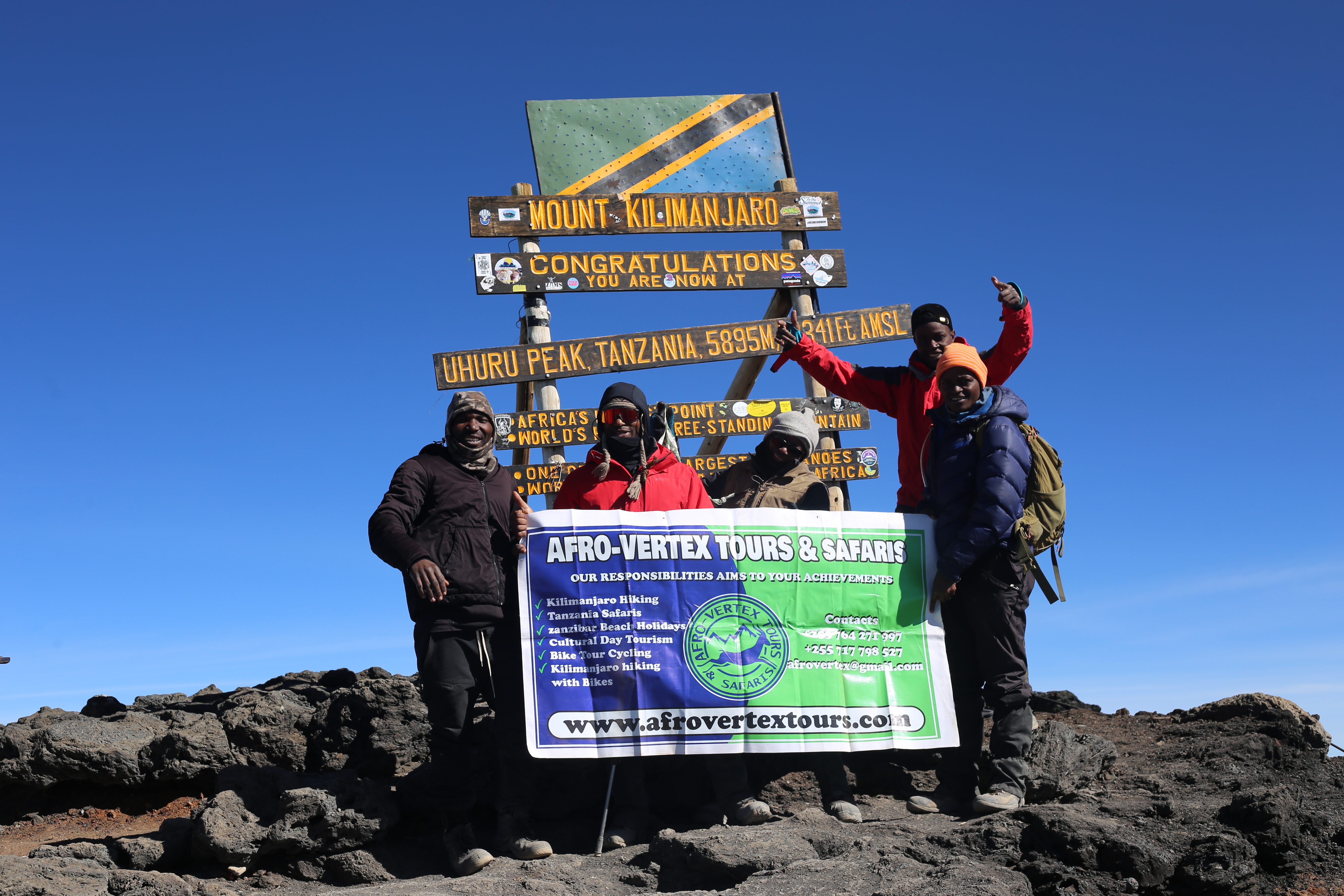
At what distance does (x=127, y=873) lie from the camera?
521 cm

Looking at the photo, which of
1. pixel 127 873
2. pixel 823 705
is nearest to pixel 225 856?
pixel 127 873

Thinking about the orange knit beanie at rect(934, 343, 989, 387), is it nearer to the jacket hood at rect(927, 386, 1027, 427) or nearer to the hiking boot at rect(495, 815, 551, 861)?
the jacket hood at rect(927, 386, 1027, 427)

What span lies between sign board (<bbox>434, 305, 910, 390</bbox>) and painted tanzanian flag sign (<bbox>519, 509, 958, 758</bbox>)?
14.7 feet

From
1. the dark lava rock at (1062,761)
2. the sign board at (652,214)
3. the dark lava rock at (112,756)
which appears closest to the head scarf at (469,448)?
the dark lava rock at (112,756)

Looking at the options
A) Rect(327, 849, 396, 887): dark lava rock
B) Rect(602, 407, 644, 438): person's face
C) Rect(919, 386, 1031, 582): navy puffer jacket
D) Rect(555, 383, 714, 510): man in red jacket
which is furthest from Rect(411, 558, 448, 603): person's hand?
Rect(919, 386, 1031, 582): navy puffer jacket

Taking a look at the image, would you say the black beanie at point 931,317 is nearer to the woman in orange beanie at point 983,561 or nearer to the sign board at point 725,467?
the woman in orange beanie at point 983,561

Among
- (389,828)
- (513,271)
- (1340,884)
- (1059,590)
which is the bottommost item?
(1340,884)

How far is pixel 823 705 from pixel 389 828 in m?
2.42

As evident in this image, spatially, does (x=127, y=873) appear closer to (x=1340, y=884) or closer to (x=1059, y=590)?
(x=1059, y=590)

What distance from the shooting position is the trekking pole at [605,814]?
5.27 m

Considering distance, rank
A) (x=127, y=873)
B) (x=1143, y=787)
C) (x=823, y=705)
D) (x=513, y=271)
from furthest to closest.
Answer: (x=513, y=271), (x=1143, y=787), (x=823, y=705), (x=127, y=873)

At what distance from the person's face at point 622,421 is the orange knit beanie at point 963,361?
5.23 feet

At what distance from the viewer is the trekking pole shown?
5.27m

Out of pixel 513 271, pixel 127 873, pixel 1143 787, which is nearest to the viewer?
pixel 127 873
